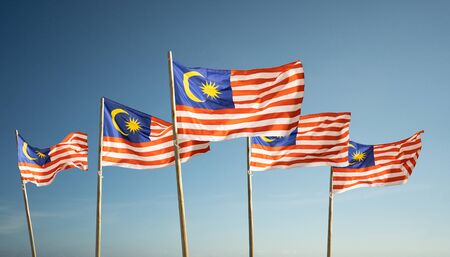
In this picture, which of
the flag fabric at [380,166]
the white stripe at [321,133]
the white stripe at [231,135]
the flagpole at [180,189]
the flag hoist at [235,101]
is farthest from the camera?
the flag fabric at [380,166]

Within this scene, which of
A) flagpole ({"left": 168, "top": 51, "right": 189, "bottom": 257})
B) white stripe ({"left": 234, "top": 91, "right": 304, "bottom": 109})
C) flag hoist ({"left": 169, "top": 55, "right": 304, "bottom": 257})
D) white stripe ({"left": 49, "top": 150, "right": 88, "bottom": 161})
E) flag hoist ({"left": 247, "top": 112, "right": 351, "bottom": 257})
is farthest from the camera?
white stripe ({"left": 49, "top": 150, "right": 88, "bottom": 161})

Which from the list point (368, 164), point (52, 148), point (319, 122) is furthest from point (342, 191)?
point (52, 148)

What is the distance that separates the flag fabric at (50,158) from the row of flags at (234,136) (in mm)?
63

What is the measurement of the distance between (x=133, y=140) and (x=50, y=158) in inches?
405

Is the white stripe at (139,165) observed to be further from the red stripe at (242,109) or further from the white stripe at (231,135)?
the red stripe at (242,109)

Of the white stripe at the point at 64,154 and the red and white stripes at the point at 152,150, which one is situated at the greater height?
the red and white stripes at the point at 152,150

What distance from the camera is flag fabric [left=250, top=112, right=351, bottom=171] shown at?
27391 millimetres

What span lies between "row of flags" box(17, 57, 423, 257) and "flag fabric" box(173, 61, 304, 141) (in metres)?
0.04

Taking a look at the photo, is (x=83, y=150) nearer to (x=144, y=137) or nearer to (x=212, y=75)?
(x=144, y=137)

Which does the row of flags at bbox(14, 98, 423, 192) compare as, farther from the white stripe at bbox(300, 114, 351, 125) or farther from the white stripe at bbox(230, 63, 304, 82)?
the white stripe at bbox(230, 63, 304, 82)

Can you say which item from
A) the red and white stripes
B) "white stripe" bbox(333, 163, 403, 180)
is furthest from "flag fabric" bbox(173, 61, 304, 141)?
"white stripe" bbox(333, 163, 403, 180)

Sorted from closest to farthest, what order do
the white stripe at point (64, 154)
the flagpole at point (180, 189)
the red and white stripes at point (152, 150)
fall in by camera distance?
1. the flagpole at point (180, 189)
2. the red and white stripes at point (152, 150)
3. the white stripe at point (64, 154)

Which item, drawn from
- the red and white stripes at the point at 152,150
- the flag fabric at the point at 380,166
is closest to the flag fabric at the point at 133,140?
the red and white stripes at the point at 152,150

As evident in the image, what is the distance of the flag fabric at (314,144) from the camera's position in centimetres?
2739
